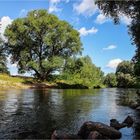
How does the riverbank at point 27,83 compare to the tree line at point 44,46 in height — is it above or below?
below

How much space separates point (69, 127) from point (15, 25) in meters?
72.9

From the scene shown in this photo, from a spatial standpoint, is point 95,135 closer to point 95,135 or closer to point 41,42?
point 95,135

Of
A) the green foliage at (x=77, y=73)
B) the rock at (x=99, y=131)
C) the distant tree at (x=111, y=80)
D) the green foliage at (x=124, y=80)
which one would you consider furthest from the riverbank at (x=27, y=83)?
the distant tree at (x=111, y=80)

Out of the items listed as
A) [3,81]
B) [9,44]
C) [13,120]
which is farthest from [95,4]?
[9,44]

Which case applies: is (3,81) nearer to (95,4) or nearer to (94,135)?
(95,4)

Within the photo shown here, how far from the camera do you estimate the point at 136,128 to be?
70.6 ft

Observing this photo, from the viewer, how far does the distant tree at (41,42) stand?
89.1 m

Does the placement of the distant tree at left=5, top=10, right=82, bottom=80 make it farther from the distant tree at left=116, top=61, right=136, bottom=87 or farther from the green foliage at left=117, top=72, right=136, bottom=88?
the green foliage at left=117, top=72, right=136, bottom=88

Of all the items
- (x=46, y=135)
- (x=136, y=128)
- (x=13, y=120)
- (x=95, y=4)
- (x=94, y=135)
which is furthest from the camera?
(x=95, y=4)

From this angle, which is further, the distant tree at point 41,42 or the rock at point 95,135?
the distant tree at point 41,42

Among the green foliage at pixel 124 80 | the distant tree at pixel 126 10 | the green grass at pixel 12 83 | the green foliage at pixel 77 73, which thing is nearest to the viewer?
the distant tree at pixel 126 10

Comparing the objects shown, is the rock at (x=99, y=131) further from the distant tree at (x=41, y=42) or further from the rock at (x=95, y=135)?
the distant tree at (x=41, y=42)

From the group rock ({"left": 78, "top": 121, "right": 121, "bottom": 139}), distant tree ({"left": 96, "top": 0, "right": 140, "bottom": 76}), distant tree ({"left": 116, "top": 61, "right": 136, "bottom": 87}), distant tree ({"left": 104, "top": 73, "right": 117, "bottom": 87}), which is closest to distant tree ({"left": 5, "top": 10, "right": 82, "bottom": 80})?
distant tree ({"left": 116, "top": 61, "right": 136, "bottom": 87})

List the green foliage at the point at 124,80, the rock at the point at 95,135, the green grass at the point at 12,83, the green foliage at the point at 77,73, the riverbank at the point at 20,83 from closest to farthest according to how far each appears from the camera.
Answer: the rock at the point at 95,135
the green grass at the point at 12,83
the riverbank at the point at 20,83
the green foliage at the point at 77,73
the green foliage at the point at 124,80
